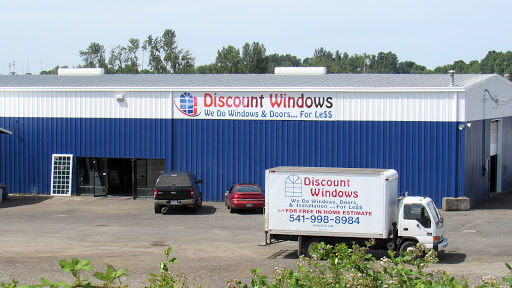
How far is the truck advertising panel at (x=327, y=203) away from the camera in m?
16.6

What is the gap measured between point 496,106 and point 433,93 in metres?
8.50

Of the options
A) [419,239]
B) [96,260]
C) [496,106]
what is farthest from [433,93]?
[96,260]

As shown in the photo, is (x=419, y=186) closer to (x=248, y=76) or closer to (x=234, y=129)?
(x=234, y=129)

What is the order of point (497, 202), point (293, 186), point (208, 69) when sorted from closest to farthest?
1. point (293, 186)
2. point (497, 202)
3. point (208, 69)

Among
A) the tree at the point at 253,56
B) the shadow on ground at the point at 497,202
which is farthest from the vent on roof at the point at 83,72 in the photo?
the tree at the point at 253,56

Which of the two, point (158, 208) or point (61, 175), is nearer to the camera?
point (158, 208)

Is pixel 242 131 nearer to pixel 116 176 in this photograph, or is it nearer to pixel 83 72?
pixel 116 176

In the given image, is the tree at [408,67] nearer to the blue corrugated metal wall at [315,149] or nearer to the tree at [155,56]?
the tree at [155,56]

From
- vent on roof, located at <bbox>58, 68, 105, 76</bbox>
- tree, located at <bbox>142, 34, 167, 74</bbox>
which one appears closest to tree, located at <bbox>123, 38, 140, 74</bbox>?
tree, located at <bbox>142, 34, 167, 74</bbox>

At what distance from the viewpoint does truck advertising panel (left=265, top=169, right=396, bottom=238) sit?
16.6 m

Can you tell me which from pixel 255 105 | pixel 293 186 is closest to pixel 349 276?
pixel 293 186

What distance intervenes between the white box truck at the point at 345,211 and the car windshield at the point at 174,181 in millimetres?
9401

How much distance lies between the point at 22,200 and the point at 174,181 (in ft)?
31.1

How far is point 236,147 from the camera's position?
3061 cm
